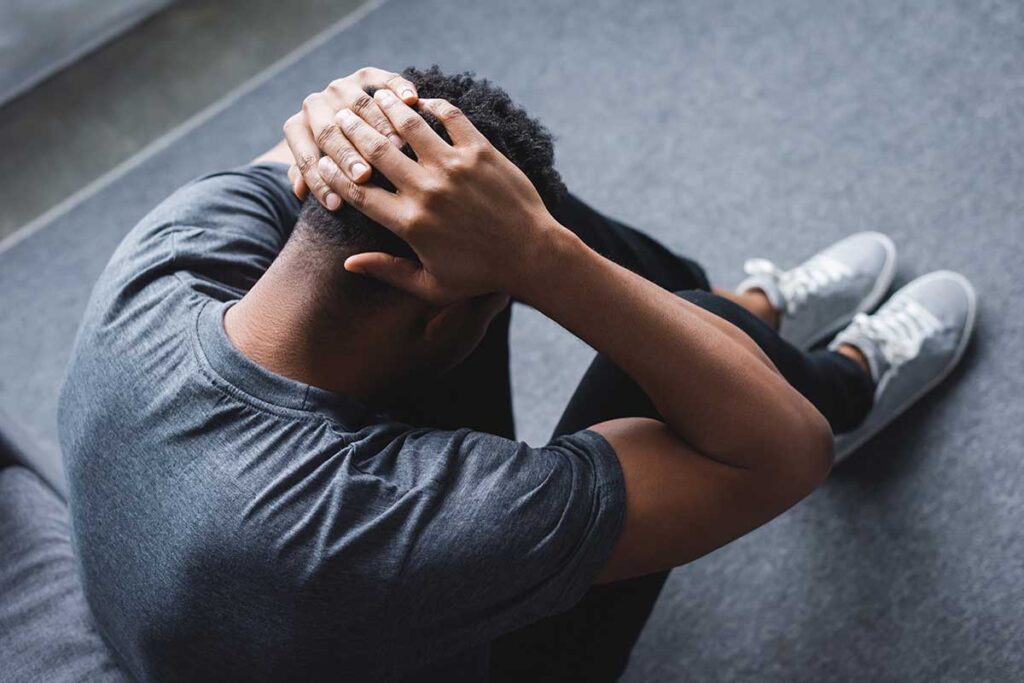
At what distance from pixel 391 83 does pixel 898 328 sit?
33.7 inches

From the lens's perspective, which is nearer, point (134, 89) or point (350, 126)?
point (350, 126)

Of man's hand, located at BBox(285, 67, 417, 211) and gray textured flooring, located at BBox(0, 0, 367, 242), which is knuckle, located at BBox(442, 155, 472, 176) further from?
gray textured flooring, located at BBox(0, 0, 367, 242)

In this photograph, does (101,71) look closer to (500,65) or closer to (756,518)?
(500,65)

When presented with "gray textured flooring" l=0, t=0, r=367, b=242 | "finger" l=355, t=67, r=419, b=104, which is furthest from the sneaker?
"gray textured flooring" l=0, t=0, r=367, b=242

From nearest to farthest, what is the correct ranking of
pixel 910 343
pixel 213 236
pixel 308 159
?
pixel 308 159 < pixel 213 236 < pixel 910 343

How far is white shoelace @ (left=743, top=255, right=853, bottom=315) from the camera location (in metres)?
1.42

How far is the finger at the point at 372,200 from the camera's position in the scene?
78 cm

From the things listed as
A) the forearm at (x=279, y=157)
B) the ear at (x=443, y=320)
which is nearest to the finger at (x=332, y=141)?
the ear at (x=443, y=320)

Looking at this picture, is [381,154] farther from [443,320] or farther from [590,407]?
[590,407]

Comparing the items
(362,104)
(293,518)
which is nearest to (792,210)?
(362,104)

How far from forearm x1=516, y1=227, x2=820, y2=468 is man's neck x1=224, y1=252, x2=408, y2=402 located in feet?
0.47

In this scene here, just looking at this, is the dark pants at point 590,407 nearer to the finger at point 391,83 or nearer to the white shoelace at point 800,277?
the white shoelace at point 800,277

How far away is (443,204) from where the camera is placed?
0.78 metres

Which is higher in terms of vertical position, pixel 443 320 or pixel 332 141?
pixel 332 141
